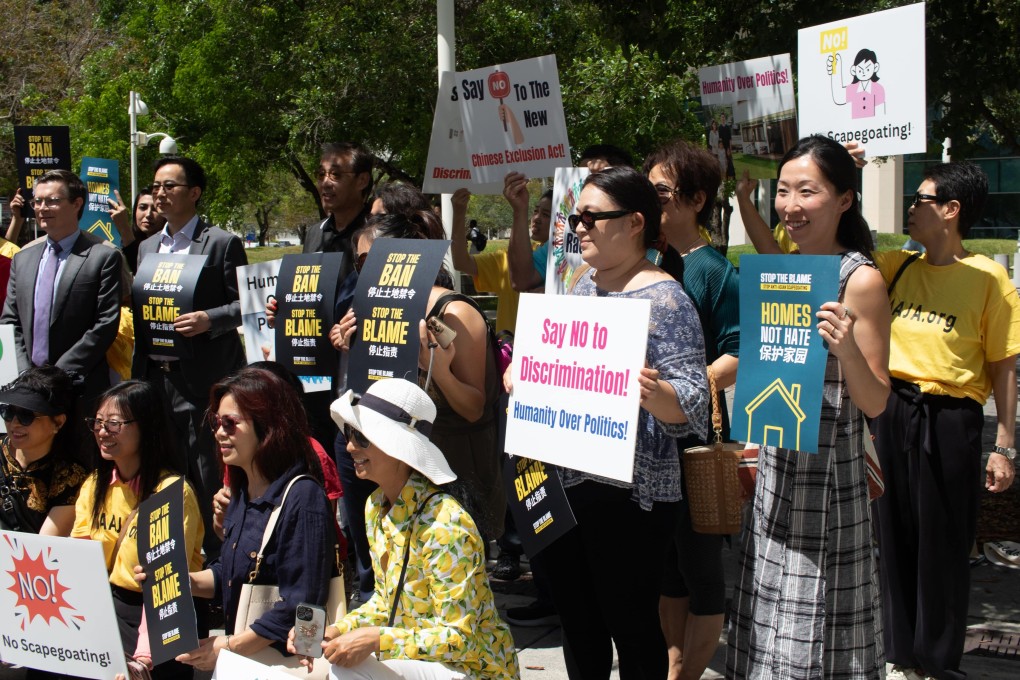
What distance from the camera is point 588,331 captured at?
3.27 meters

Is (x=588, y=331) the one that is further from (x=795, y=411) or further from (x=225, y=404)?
(x=225, y=404)

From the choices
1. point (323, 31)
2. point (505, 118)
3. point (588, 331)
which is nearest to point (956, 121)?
point (505, 118)

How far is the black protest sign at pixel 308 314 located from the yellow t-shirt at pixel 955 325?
7.79ft

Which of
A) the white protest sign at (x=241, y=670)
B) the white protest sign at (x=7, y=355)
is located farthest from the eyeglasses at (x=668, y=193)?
the white protest sign at (x=7, y=355)

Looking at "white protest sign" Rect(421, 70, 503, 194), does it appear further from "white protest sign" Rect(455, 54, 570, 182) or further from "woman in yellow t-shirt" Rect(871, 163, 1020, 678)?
"woman in yellow t-shirt" Rect(871, 163, 1020, 678)

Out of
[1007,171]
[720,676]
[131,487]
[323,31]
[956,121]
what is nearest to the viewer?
[131,487]

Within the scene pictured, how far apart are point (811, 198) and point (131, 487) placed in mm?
2761

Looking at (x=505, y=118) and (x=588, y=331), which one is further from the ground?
(x=505, y=118)

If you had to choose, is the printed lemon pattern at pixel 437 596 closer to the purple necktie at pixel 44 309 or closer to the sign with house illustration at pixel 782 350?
the sign with house illustration at pixel 782 350

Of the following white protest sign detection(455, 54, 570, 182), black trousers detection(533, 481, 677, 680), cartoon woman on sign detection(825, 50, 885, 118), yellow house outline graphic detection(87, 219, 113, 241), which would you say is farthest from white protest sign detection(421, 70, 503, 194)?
yellow house outline graphic detection(87, 219, 113, 241)

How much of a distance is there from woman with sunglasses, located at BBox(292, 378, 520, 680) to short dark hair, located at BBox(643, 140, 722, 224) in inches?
57.5

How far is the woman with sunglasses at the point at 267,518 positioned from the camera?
11.3ft

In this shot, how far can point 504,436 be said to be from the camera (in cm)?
390

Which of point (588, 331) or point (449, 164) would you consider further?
point (449, 164)
